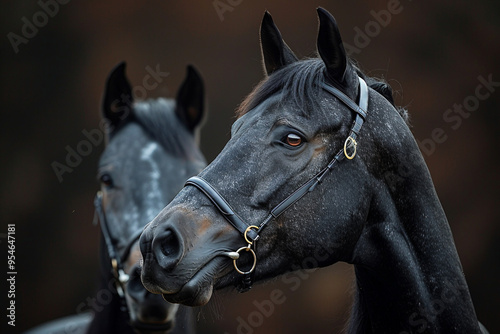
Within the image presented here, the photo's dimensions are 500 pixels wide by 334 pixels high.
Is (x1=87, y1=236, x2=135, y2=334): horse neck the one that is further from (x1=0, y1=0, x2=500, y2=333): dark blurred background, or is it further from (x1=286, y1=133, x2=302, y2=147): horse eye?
(x1=0, y1=0, x2=500, y2=333): dark blurred background

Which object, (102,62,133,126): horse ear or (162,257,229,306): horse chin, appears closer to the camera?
(162,257,229,306): horse chin

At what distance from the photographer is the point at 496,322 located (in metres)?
6.55

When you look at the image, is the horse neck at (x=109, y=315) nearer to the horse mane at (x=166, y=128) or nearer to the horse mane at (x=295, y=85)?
the horse mane at (x=166, y=128)

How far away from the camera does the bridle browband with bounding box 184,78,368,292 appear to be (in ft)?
6.14

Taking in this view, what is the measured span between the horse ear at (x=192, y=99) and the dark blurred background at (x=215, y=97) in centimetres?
279

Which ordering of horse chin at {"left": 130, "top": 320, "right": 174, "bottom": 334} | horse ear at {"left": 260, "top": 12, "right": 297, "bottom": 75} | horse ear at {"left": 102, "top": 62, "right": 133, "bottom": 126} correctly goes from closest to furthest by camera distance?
horse ear at {"left": 260, "top": 12, "right": 297, "bottom": 75} < horse chin at {"left": 130, "top": 320, "right": 174, "bottom": 334} < horse ear at {"left": 102, "top": 62, "right": 133, "bottom": 126}

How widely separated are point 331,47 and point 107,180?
1962 mm

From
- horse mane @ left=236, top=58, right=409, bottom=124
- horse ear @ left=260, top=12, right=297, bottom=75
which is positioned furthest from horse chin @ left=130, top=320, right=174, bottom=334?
horse ear @ left=260, top=12, right=297, bottom=75

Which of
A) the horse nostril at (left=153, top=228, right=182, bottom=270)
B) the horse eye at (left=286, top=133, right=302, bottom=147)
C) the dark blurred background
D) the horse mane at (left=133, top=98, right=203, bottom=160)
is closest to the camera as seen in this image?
the horse nostril at (left=153, top=228, right=182, bottom=270)

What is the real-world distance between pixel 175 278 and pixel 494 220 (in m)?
5.61

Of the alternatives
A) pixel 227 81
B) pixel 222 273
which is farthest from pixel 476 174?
pixel 222 273

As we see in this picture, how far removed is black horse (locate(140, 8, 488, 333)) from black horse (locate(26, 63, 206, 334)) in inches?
46.0

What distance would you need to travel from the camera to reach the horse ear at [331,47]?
2.02 metres

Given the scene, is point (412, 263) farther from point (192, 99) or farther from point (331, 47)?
point (192, 99)
